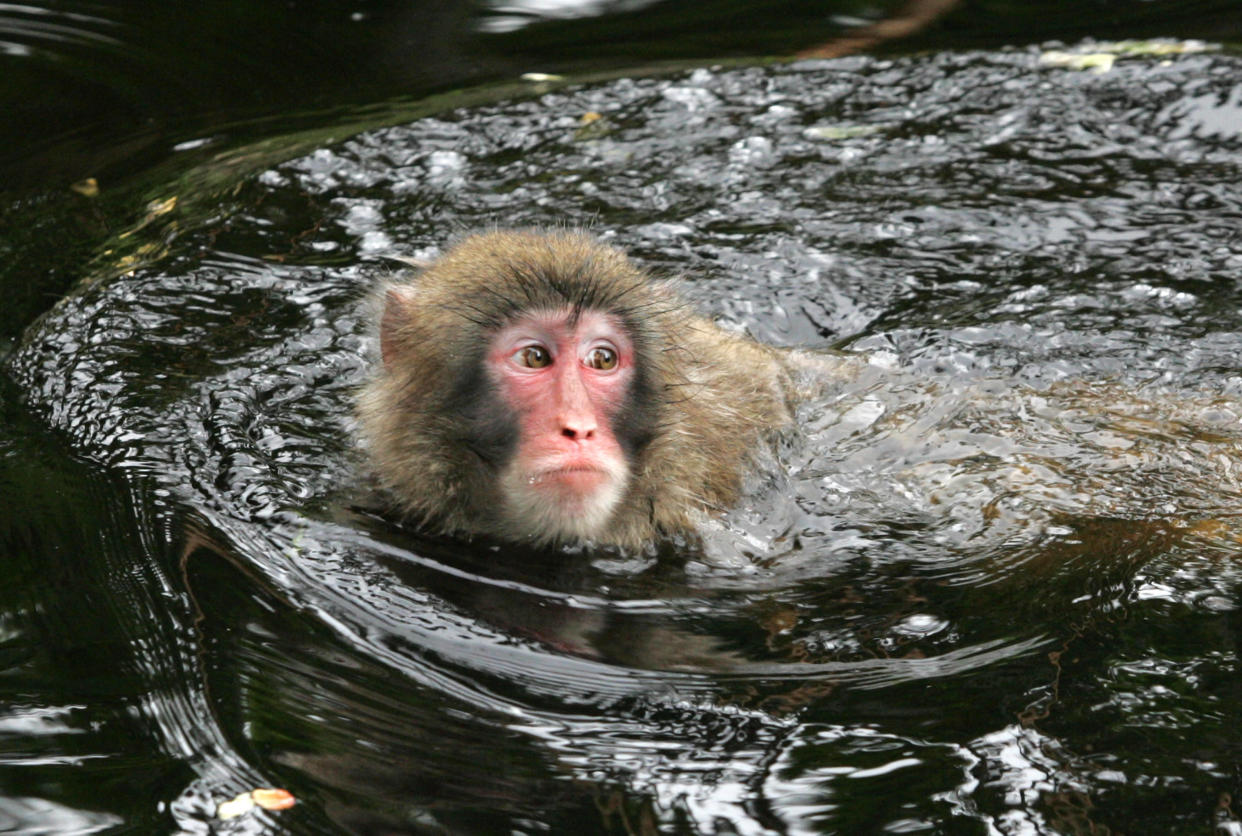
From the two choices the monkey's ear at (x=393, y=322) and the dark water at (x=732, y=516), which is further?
the monkey's ear at (x=393, y=322)

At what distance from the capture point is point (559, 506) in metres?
4.08

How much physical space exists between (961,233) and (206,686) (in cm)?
429

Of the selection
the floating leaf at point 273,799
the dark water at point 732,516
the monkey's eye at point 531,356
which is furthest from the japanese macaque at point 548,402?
the floating leaf at point 273,799

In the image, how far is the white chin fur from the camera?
4051 mm

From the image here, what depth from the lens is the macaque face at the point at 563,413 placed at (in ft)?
13.0

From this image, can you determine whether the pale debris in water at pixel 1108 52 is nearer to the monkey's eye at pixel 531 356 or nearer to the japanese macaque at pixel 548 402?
the japanese macaque at pixel 548 402

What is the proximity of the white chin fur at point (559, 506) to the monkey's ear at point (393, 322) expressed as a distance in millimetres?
656

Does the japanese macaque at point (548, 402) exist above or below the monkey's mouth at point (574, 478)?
above

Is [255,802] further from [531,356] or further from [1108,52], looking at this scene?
[1108,52]

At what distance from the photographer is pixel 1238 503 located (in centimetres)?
451

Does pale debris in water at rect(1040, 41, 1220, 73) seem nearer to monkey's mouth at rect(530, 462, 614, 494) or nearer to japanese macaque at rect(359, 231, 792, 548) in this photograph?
japanese macaque at rect(359, 231, 792, 548)

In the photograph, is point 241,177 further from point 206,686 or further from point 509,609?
point 206,686

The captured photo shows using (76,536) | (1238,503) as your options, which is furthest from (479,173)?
(1238,503)

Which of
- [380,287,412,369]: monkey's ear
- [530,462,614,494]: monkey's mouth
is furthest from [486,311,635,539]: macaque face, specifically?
[380,287,412,369]: monkey's ear
